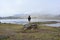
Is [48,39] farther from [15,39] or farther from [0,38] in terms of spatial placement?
[0,38]

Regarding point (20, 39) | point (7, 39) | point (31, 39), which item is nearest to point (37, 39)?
point (31, 39)

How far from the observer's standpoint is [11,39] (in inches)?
646

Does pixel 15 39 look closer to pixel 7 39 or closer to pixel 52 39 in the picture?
pixel 7 39

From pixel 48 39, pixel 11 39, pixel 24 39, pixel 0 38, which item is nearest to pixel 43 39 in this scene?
pixel 48 39

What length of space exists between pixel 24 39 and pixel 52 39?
9.74 ft

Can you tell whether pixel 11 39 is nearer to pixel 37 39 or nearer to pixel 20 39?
pixel 20 39

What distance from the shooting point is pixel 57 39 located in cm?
1638

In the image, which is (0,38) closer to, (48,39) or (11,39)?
(11,39)

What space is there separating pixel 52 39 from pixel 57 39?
0.52 meters

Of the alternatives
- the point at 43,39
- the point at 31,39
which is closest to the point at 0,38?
the point at 31,39

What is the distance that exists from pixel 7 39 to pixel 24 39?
70.6 inches

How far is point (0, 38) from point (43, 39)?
4.55 metres

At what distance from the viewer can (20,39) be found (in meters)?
16.3

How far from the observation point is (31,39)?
16.6 metres
